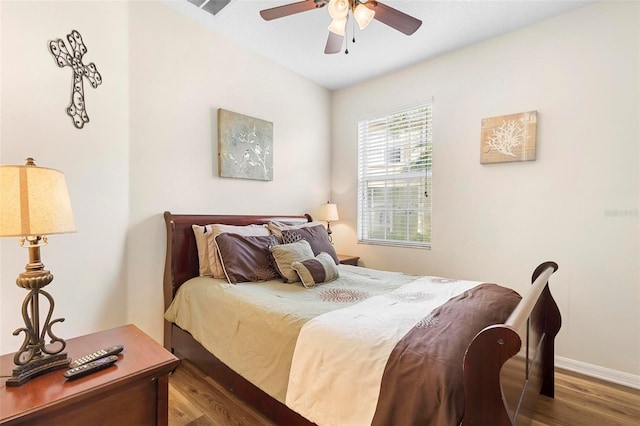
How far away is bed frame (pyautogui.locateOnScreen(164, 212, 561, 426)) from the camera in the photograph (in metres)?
0.91

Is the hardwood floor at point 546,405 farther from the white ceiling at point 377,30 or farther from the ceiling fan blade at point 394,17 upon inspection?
the white ceiling at point 377,30

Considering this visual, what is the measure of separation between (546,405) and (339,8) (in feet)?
9.01

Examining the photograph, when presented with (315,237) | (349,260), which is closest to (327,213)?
(349,260)

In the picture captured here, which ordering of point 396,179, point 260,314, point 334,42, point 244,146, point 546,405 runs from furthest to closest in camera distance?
point 396,179, point 244,146, point 334,42, point 546,405, point 260,314

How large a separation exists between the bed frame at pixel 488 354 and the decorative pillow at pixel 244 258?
366 millimetres

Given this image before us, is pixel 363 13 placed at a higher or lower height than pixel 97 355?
higher

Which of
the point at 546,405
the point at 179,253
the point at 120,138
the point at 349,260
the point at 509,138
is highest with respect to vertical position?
the point at 509,138

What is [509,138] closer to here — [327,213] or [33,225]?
[327,213]

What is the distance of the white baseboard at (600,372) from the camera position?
2.13 meters

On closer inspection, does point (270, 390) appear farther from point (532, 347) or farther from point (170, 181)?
point (170, 181)

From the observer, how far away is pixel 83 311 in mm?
1977

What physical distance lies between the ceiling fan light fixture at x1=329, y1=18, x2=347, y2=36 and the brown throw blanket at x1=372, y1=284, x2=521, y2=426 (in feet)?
5.77

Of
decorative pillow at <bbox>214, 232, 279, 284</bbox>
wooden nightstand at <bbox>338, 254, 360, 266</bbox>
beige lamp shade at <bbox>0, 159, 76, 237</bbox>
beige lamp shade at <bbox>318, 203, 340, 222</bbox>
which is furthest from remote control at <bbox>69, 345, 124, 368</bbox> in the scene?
A: beige lamp shade at <bbox>318, 203, 340, 222</bbox>

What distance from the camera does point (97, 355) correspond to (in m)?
1.18
